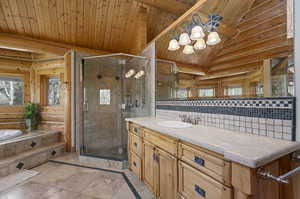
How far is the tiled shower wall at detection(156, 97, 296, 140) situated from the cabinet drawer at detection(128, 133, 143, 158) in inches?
29.4

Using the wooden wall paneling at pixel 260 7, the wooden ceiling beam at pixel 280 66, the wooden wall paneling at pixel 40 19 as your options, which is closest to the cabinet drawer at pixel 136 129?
the wooden ceiling beam at pixel 280 66

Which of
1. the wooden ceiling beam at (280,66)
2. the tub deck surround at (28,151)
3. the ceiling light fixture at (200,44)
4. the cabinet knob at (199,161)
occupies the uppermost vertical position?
the ceiling light fixture at (200,44)

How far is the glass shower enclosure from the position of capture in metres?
2.65

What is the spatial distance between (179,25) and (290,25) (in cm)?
129

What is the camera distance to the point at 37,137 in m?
2.72

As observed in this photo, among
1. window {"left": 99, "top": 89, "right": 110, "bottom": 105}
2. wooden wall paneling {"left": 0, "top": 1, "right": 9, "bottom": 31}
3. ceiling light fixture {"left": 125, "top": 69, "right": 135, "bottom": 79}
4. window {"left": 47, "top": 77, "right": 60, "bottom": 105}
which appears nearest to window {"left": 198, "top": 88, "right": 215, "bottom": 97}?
ceiling light fixture {"left": 125, "top": 69, "right": 135, "bottom": 79}

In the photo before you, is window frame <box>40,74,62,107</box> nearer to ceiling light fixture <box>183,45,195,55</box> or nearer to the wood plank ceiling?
the wood plank ceiling

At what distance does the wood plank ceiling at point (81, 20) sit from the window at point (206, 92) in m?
2.14

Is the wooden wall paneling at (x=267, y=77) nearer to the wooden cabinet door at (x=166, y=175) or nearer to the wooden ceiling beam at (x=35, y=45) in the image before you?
the wooden cabinet door at (x=166, y=175)

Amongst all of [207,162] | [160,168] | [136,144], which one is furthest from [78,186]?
[207,162]

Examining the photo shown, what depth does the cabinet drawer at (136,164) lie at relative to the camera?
178 centimetres

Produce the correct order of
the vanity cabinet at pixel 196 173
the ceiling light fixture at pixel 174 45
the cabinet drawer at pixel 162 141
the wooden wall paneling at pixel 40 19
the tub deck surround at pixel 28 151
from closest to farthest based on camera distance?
the vanity cabinet at pixel 196 173, the cabinet drawer at pixel 162 141, the ceiling light fixture at pixel 174 45, the tub deck surround at pixel 28 151, the wooden wall paneling at pixel 40 19

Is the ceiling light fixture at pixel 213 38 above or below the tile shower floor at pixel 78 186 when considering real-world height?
above

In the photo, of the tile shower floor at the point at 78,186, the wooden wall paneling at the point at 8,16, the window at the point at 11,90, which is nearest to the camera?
the tile shower floor at the point at 78,186
